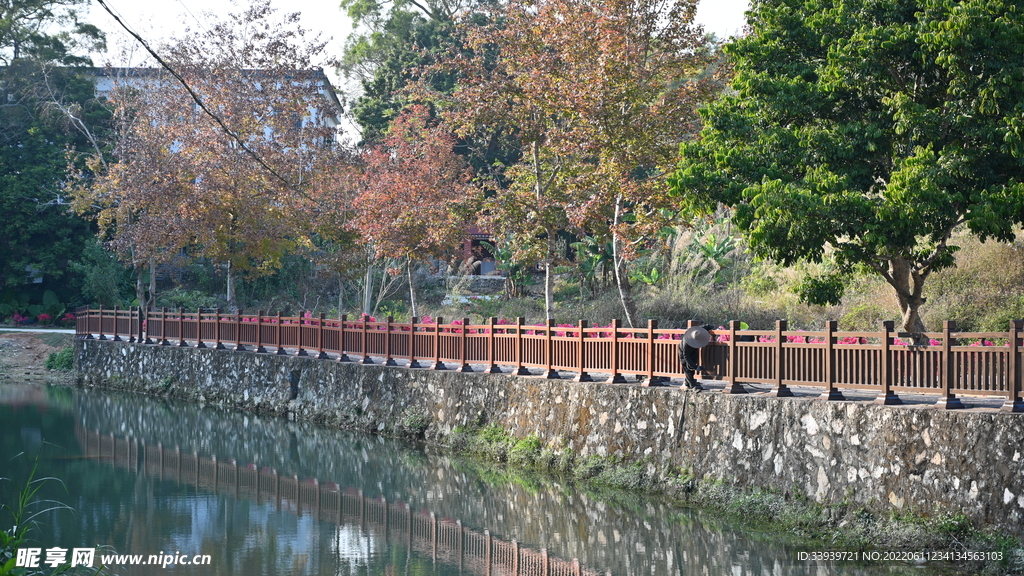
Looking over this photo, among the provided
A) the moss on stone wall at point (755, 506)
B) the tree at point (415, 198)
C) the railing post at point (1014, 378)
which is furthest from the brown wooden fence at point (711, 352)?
the tree at point (415, 198)

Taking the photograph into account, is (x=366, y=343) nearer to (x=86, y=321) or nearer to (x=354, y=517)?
(x=354, y=517)

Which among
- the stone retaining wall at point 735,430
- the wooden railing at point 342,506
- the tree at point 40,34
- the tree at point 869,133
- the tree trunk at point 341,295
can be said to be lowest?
the wooden railing at point 342,506

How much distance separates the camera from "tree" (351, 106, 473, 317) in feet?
72.8

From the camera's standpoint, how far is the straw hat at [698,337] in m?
13.4

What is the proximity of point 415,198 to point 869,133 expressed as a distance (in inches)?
535

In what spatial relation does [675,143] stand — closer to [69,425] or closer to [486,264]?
[69,425]

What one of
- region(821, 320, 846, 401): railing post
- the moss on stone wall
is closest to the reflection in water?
the moss on stone wall

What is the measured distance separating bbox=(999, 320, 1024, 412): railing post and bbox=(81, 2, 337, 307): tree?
72.9 feet

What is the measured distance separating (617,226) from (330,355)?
7.96 m

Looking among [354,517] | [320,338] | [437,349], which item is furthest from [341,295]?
[354,517]

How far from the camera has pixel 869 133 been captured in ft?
41.5

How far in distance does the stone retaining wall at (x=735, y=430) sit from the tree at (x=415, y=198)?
135 inches

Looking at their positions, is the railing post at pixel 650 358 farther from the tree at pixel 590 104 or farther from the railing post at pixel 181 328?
the railing post at pixel 181 328

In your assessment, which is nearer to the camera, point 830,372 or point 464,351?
point 830,372
